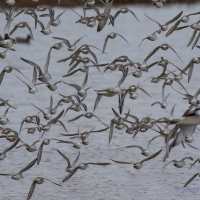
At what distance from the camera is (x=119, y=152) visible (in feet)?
36.6

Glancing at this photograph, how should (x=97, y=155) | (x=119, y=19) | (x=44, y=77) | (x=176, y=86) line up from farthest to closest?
(x=119, y=19) → (x=176, y=86) → (x=97, y=155) → (x=44, y=77)

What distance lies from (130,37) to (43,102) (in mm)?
9956

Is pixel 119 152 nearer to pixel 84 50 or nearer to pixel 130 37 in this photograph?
pixel 84 50

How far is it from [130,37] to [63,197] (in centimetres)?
1579

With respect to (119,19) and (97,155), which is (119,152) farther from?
(119,19)

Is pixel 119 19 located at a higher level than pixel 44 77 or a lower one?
lower

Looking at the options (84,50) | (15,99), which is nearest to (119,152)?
(84,50)

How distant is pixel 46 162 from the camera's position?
34.4ft

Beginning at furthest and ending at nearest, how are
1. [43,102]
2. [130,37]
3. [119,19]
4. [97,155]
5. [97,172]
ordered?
[119,19] < [130,37] < [43,102] < [97,155] < [97,172]

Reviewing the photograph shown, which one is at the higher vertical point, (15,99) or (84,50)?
(84,50)

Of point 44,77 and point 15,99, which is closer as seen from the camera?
point 44,77

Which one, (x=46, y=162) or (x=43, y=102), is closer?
(x=46, y=162)

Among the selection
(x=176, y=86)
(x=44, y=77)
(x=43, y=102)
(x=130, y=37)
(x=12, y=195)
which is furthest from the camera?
(x=130, y=37)

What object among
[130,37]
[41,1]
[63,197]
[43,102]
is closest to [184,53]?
[130,37]
